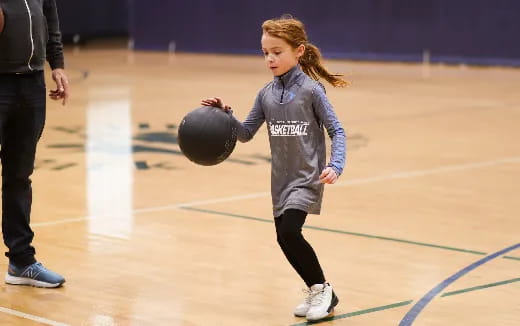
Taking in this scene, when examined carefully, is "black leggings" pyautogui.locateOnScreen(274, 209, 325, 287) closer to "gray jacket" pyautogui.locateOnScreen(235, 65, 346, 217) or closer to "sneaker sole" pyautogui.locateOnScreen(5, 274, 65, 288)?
"gray jacket" pyautogui.locateOnScreen(235, 65, 346, 217)

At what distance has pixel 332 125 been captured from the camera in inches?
187

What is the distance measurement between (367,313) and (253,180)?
410cm

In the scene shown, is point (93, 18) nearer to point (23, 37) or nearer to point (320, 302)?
point (23, 37)

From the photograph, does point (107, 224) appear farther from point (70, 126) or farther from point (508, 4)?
point (508, 4)

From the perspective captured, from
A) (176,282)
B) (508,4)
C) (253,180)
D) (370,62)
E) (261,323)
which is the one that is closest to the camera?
(261,323)

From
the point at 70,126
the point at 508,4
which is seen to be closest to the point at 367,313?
the point at 70,126

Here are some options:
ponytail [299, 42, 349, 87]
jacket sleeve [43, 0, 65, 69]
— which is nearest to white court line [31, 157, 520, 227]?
jacket sleeve [43, 0, 65, 69]

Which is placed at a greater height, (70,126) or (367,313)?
(367,313)

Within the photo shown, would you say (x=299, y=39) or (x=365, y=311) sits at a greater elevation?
(x=299, y=39)

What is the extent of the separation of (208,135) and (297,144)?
1.39 ft

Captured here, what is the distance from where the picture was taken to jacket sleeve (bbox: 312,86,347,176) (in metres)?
4.66

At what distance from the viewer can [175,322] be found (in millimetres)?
4746

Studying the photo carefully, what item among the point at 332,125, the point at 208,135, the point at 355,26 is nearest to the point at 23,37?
the point at 208,135

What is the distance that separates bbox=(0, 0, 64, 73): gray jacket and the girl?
1155 mm
